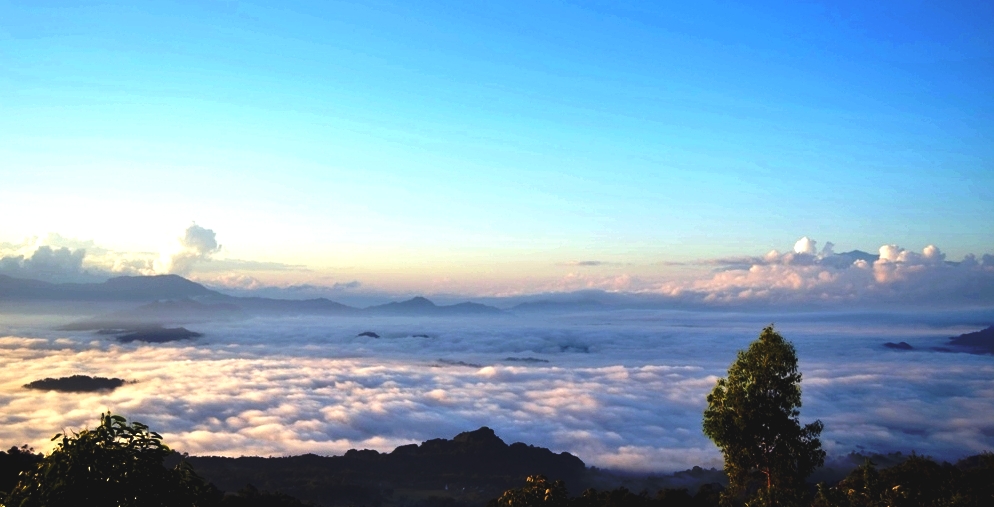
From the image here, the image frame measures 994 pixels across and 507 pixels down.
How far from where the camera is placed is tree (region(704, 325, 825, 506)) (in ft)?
82.3

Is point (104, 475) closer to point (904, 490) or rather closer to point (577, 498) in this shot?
point (577, 498)

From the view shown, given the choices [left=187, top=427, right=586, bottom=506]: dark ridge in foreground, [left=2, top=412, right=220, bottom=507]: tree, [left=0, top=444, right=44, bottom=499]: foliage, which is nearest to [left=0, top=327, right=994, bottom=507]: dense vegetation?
[left=2, top=412, right=220, bottom=507]: tree

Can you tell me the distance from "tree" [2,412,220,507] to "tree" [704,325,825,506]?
63.7ft

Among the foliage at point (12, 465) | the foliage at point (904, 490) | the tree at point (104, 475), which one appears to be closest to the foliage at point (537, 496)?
the tree at point (104, 475)

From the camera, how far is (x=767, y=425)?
82.3 feet

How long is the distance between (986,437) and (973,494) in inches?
8618

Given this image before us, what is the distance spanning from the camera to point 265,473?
157875 mm

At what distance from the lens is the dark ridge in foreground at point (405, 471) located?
15062cm

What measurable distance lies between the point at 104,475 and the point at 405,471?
170 m

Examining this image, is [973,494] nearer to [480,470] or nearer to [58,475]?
[58,475]

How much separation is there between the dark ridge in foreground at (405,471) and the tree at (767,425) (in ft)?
435

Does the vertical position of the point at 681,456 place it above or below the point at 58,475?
Result: below

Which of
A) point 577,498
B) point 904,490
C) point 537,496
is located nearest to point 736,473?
point 904,490

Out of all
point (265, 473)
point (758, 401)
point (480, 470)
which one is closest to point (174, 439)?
point (265, 473)
